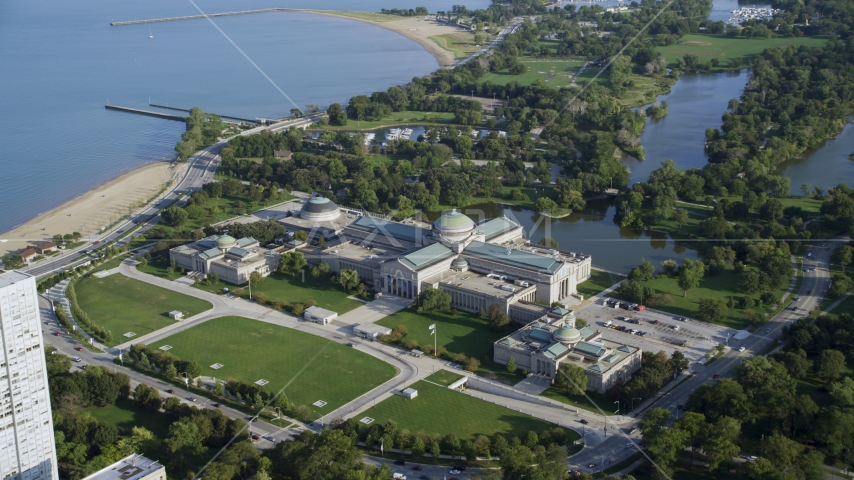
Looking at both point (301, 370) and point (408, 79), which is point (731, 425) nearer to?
point (301, 370)

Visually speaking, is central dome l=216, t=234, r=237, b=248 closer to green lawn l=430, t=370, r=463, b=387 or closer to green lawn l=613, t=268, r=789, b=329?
green lawn l=430, t=370, r=463, b=387

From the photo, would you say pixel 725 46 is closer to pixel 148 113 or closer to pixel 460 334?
pixel 148 113

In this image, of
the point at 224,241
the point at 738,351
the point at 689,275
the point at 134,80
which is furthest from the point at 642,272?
the point at 134,80

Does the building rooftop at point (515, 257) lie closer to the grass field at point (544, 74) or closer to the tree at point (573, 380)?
the tree at point (573, 380)

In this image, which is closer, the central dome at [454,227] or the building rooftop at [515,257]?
the building rooftop at [515,257]

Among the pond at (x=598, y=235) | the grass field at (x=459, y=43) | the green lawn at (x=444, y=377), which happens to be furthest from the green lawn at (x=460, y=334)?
the grass field at (x=459, y=43)

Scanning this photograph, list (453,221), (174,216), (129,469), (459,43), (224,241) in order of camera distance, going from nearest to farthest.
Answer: (129,469), (453,221), (224,241), (174,216), (459,43)

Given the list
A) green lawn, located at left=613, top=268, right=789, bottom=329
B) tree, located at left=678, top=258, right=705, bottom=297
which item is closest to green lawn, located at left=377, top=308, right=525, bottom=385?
green lawn, located at left=613, top=268, right=789, bottom=329
